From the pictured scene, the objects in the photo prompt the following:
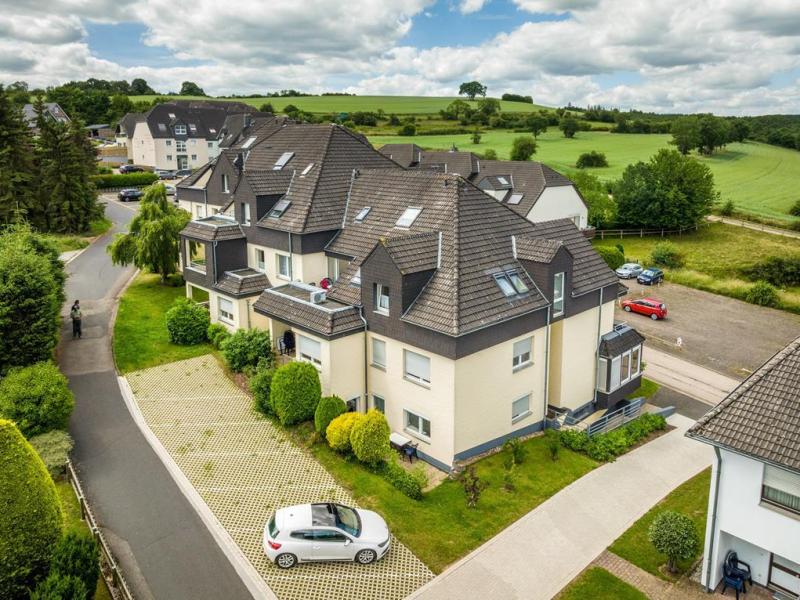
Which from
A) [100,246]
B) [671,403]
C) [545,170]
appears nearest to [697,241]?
[545,170]

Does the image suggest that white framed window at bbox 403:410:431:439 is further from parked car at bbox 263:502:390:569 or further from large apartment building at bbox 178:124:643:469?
parked car at bbox 263:502:390:569

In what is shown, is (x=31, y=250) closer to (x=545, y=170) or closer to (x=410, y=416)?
(x=410, y=416)

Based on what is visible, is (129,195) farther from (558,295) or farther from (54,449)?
(558,295)

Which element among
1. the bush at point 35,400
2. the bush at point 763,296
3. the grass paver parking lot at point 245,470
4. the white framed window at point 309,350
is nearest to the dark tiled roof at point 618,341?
the white framed window at point 309,350

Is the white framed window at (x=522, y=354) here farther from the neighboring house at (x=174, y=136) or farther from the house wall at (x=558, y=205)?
the neighboring house at (x=174, y=136)

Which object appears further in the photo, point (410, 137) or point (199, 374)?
point (410, 137)

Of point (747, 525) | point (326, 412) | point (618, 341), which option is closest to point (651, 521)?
point (747, 525)
